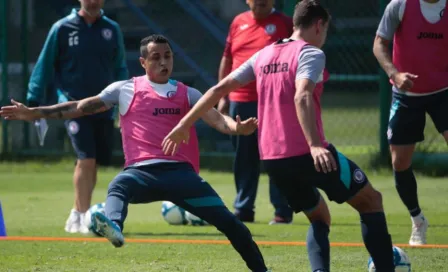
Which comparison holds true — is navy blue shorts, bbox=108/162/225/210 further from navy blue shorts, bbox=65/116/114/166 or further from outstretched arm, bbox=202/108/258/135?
navy blue shorts, bbox=65/116/114/166

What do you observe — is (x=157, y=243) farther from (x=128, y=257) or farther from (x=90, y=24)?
(x=90, y=24)

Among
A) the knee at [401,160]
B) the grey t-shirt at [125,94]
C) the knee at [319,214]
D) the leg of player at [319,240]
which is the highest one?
the grey t-shirt at [125,94]

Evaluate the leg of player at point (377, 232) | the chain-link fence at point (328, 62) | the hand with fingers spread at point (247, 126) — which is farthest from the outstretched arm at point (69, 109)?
the chain-link fence at point (328, 62)

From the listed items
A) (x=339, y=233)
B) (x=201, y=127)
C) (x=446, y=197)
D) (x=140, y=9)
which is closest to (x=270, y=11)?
(x=339, y=233)

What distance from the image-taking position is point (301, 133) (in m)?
6.21

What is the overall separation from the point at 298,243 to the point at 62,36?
120 inches

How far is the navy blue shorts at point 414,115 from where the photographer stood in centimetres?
846

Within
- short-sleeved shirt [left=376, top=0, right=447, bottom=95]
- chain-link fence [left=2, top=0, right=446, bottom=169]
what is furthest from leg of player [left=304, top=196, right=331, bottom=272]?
chain-link fence [left=2, top=0, right=446, bottom=169]

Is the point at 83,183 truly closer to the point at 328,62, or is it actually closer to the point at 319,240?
the point at 319,240

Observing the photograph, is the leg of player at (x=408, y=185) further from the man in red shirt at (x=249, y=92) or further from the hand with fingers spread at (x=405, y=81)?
the man in red shirt at (x=249, y=92)

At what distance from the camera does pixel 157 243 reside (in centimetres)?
881

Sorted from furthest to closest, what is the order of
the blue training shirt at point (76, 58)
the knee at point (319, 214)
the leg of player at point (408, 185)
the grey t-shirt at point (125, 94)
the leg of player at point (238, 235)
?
the blue training shirt at point (76, 58) < the leg of player at point (408, 185) < the grey t-shirt at point (125, 94) < the leg of player at point (238, 235) < the knee at point (319, 214)

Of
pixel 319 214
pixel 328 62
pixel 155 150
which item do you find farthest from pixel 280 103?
pixel 328 62

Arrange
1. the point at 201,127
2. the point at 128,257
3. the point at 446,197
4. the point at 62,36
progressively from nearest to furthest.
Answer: the point at 128,257 < the point at 62,36 < the point at 446,197 < the point at 201,127
